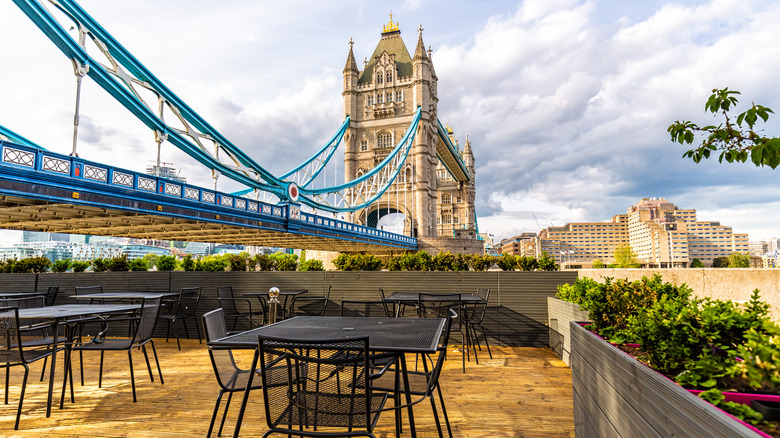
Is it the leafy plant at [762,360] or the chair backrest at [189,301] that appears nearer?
the leafy plant at [762,360]

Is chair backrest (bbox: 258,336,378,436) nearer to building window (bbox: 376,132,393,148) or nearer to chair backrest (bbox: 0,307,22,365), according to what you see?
chair backrest (bbox: 0,307,22,365)

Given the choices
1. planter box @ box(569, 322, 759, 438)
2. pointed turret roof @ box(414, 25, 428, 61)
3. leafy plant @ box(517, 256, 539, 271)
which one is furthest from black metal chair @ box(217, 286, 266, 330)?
pointed turret roof @ box(414, 25, 428, 61)

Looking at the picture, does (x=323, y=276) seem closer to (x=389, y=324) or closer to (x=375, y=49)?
(x=389, y=324)

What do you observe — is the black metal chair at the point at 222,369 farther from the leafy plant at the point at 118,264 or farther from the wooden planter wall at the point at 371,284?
the leafy plant at the point at 118,264

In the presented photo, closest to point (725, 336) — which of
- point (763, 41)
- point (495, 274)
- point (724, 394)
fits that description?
point (724, 394)

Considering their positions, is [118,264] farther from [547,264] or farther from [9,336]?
[547,264]

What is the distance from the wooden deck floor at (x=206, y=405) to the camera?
9.42 ft

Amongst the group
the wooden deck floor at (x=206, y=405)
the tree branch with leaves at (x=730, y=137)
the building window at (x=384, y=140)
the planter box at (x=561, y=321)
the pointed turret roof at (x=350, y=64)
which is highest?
the pointed turret roof at (x=350, y=64)

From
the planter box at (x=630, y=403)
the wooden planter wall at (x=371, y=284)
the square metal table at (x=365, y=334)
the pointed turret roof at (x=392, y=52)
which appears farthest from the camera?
the pointed turret roof at (x=392, y=52)

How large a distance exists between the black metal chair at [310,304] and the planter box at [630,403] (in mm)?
4145

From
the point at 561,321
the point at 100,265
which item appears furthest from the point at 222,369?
the point at 100,265

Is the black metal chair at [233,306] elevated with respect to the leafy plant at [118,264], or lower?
lower

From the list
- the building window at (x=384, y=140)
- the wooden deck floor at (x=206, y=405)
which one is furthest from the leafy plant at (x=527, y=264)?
the building window at (x=384, y=140)

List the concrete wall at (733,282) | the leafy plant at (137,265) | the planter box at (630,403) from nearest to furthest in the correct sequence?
the planter box at (630,403)
the concrete wall at (733,282)
the leafy plant at (137,265)
